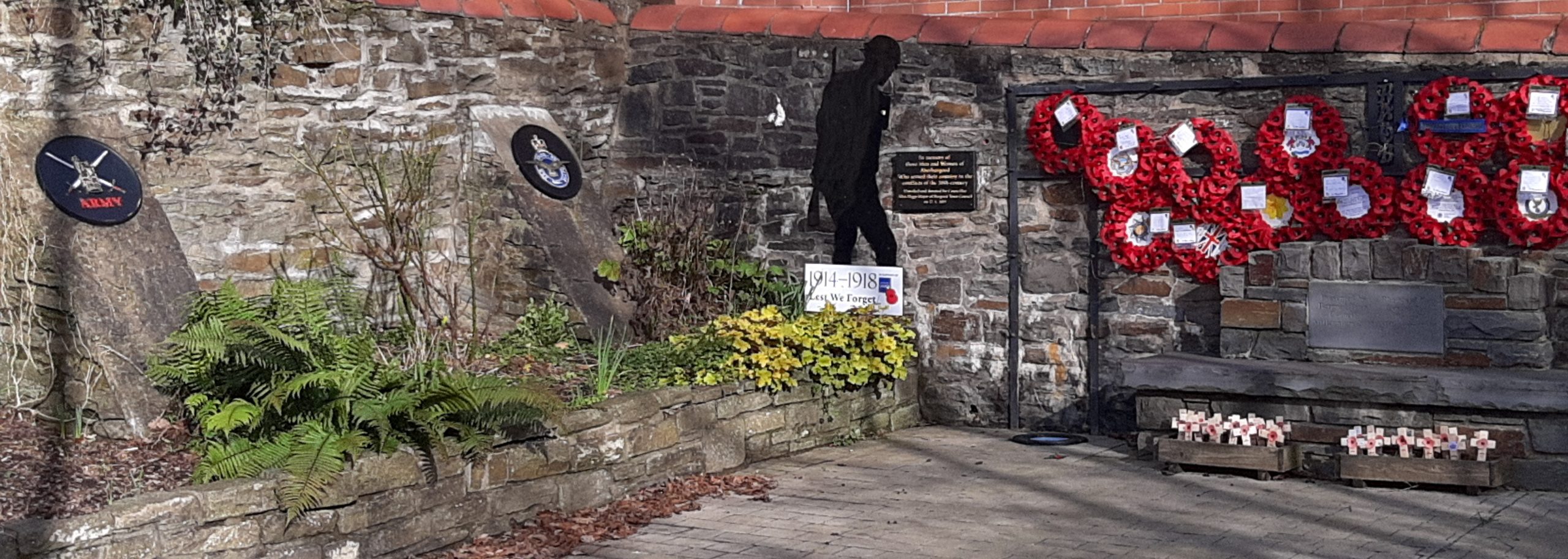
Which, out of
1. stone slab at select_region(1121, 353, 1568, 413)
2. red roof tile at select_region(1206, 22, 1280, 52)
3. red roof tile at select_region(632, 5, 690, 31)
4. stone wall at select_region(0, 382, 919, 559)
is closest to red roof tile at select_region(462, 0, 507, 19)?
red roof tile at select_region(632, 5, 690, 31)

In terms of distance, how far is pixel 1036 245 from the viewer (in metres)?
9.23

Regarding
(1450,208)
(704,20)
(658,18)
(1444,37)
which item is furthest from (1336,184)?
(658,18)

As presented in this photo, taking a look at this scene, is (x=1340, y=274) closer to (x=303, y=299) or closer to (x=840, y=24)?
(x=840, y=24)

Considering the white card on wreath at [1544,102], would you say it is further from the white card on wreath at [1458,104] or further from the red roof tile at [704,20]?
the red roof tile at [704,20]

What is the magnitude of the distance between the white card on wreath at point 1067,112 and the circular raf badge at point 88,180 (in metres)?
4.92

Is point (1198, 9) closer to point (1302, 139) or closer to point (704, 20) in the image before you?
point (1302, 139)

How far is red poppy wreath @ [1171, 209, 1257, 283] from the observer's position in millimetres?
8531

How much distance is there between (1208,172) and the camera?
8.69 meters

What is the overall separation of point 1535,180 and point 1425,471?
1.59 m

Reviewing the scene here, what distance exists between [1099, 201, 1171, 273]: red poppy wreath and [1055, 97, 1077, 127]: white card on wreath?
1.79 ft

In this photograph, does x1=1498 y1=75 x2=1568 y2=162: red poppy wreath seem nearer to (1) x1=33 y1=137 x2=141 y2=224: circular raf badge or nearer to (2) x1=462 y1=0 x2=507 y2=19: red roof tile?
(2) x1=462 y1=0 x2=507 y2=19: red roof tile

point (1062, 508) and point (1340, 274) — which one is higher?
point (1340, 274)

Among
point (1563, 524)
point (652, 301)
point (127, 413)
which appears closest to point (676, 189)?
point (652, 301)

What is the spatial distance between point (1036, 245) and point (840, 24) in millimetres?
1841
